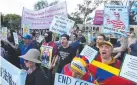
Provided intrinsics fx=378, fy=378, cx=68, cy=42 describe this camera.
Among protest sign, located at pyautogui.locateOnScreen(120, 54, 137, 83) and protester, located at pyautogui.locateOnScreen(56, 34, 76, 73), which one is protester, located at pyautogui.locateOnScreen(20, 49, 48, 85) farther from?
protester, located at pyautogui.locateOnScreen(56, 34, 76, 73)

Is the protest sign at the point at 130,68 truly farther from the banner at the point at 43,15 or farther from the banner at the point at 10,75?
the banner at the point at 43,15

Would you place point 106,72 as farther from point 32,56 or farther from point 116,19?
point 116,19

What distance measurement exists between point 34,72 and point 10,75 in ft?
2.34

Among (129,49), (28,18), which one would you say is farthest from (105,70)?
(28,18)

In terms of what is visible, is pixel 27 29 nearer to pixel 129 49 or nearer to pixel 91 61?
pixel 129 49

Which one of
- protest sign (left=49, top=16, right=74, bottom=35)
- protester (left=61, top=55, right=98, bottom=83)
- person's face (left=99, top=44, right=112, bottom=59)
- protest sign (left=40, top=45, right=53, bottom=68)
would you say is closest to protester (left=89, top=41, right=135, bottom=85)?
person's face (left=99, top=44, right=112, bottom=59)

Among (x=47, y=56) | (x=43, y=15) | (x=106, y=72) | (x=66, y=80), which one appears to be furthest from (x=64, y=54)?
(x=43, y=15)

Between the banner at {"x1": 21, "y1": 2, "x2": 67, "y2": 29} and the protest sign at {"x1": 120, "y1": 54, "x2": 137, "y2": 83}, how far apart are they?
6364mm

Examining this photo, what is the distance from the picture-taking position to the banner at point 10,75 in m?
5.17

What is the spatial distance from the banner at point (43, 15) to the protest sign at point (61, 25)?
77 cm

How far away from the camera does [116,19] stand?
768cm

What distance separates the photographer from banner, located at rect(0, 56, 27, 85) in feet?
17.0

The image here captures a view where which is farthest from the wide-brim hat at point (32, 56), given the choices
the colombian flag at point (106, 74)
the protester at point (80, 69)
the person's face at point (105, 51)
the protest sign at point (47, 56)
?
the protest sign at point (47, 56)

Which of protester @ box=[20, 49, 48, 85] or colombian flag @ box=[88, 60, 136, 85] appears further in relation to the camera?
colombian flag @ box=[88, 60, 136, 85]
